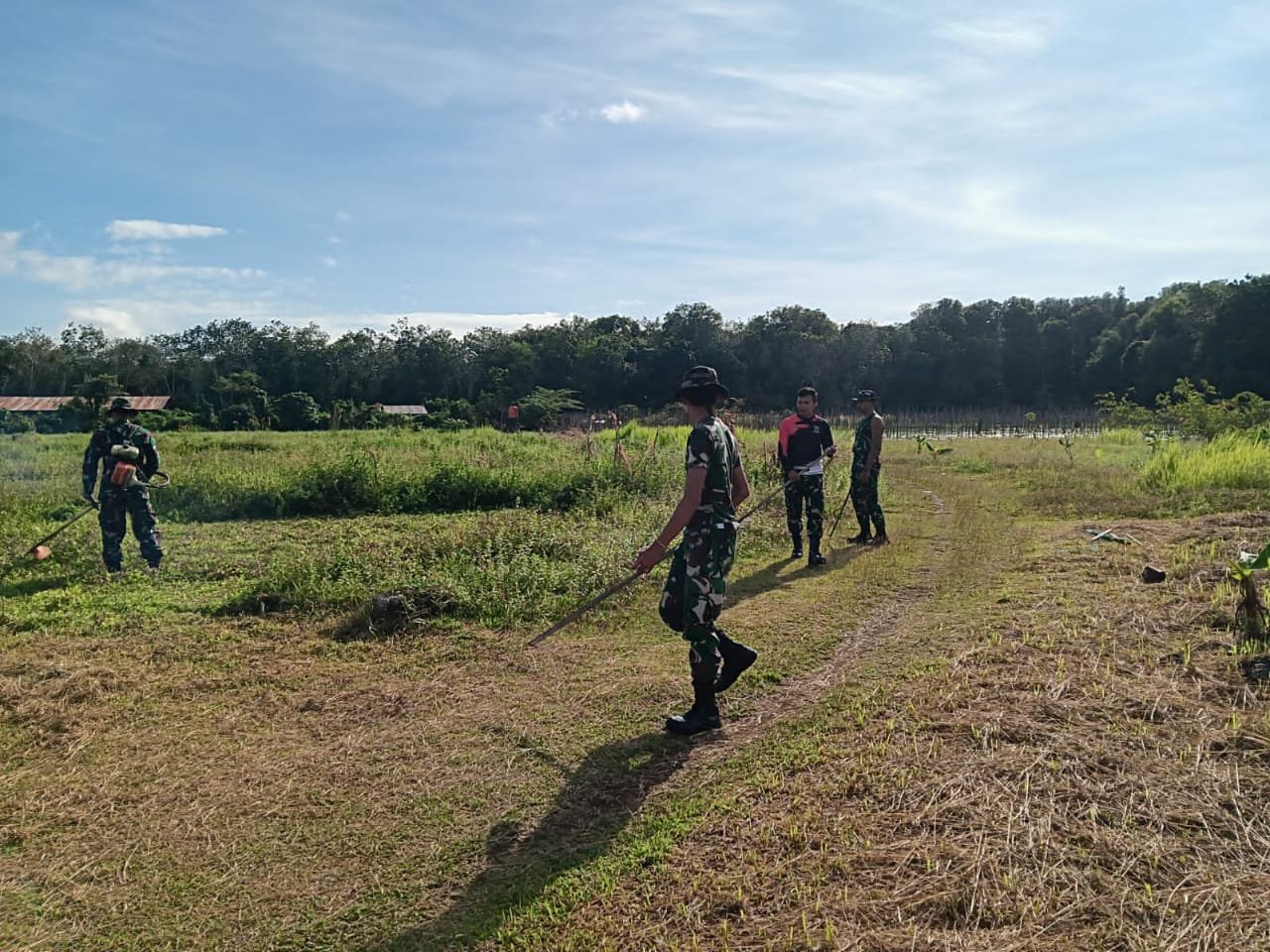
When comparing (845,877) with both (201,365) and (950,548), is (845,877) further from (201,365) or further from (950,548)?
(201,365)

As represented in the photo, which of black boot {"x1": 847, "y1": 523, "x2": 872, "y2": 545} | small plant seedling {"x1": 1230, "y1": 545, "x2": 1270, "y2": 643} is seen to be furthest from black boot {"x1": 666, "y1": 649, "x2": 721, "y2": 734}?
black boot {"x1": 847, "y1": 523, "x2": 872, "y2": 545}

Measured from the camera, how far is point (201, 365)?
5303 centimetres

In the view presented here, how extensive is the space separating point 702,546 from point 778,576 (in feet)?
13.2

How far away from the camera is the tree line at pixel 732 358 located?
48.1 m

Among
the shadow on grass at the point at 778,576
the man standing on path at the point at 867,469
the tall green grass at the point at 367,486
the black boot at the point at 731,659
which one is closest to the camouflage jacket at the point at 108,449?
the tall green grass at the point at 367,486

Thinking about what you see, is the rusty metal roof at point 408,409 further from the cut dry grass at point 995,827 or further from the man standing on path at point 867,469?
the cut dry grass at point 995,827

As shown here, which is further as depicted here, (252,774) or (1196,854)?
(252,774)

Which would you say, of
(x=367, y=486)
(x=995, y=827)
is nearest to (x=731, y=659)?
(x=995, y=827)

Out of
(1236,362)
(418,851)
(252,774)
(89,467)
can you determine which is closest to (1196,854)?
(418,851)

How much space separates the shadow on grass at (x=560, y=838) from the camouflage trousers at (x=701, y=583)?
603 mm

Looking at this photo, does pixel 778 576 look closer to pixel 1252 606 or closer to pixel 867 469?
pixel 867 469

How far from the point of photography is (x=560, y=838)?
341 centimetres

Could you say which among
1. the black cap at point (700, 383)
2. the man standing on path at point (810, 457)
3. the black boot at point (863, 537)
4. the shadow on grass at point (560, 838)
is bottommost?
the shadow on grass at point (560, 838)

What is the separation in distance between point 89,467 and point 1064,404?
57.9 meters
